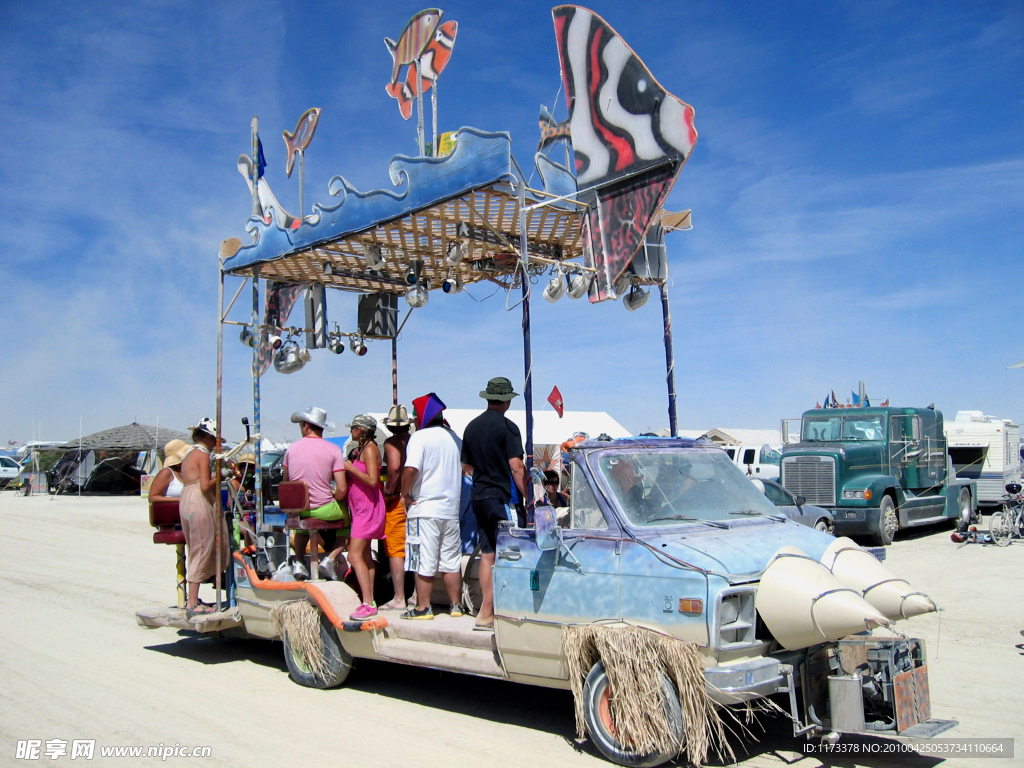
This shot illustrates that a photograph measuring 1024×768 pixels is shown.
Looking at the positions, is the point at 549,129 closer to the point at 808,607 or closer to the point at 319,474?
the point at 319,474

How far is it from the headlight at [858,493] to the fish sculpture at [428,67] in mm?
10646

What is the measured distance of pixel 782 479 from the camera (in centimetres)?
1573

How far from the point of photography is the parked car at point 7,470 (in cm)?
4194

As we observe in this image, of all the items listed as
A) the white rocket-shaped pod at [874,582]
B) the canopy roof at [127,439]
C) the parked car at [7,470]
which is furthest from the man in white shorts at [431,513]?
the parked car at [7,470]

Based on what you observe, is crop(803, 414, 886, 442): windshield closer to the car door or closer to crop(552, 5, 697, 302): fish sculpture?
crop(552, 5, 697, 302): fish sculpture

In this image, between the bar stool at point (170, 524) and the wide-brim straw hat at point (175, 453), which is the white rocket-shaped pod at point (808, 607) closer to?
the bar stool at point (170, 524)

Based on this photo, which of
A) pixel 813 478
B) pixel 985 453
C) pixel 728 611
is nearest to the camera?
pixel 728 611

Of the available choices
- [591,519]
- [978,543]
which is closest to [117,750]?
[591,519]

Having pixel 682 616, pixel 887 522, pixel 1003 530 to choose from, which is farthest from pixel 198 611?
pixel 1003 530

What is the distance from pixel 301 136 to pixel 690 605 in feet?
24.5

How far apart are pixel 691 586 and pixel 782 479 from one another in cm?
1238

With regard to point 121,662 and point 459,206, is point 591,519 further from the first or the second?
point 121,662

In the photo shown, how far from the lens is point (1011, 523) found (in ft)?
47.9

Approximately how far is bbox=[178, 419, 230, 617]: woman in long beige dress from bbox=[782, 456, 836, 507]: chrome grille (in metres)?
11.4
